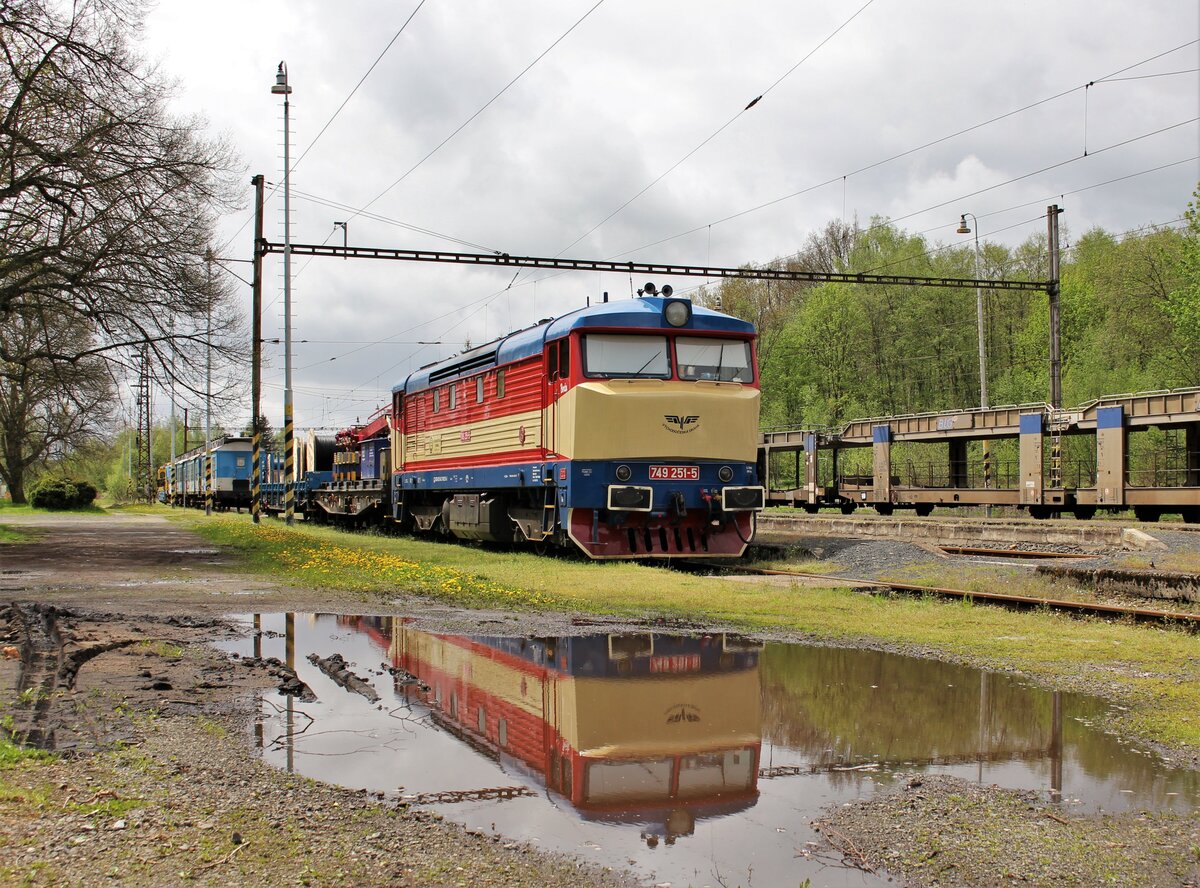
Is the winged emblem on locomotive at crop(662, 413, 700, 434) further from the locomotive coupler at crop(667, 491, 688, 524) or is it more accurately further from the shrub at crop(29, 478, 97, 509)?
the shrub at crop(29, 478, 97, 509)

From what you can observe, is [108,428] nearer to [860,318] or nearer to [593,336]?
[860,318]

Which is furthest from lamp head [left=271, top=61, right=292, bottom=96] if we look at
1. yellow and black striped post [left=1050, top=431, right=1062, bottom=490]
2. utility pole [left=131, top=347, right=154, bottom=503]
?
yellow and black striped post [left=1050, top=431, right=1062, bottom=490]

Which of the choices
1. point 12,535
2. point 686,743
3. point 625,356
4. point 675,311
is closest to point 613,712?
point 686,743

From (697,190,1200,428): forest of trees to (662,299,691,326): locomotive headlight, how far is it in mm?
35605

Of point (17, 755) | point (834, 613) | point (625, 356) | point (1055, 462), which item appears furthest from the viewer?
point (1055, 462)

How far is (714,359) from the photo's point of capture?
57.9ft

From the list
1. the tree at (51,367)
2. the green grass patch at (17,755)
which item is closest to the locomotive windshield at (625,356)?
the green grass patch at (17,755)

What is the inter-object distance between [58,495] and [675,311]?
1822 inches

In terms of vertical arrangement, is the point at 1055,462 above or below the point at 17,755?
above

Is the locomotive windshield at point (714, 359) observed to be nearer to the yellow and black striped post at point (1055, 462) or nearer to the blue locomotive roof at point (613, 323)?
the blue locomotive roof at point (613, 323)

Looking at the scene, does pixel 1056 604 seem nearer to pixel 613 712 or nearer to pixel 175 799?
pixel 613 712

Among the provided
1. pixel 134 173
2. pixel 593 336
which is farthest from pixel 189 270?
pixel 593 336

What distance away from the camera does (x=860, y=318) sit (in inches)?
A: 2311

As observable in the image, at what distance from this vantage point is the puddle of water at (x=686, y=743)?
15.6 feet
